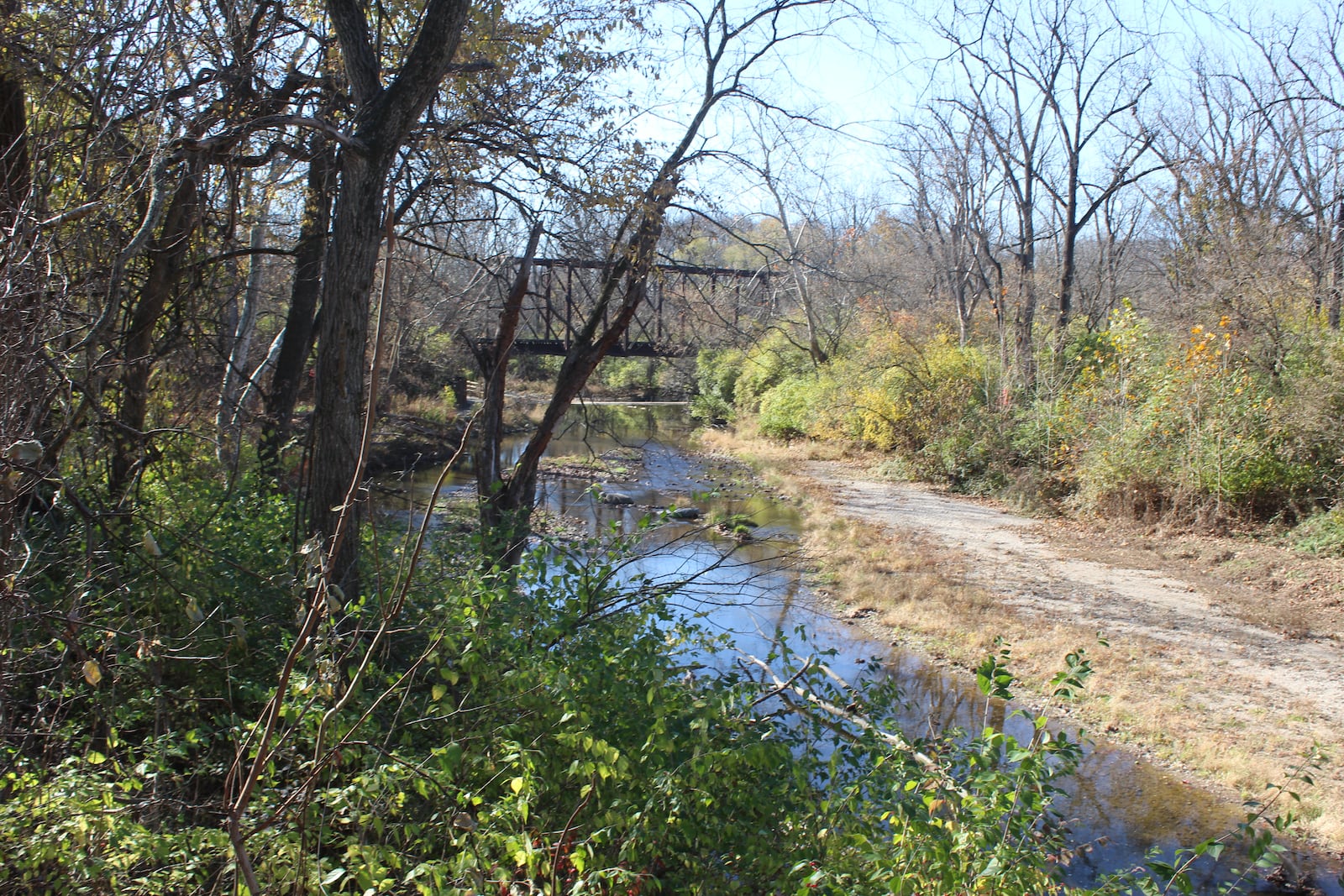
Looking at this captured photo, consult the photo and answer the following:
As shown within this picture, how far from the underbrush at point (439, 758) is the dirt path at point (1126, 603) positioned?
6719mm

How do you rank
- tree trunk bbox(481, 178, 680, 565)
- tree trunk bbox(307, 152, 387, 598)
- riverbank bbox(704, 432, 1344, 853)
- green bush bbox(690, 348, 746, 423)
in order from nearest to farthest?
1. tree trunk bbox(307, 152, 387, 598)
2. riverbank bbox(704, 432, 1344, 853)
3. tree trunk bbox(481, 178, 680, 565)
4. green bush bbox(690, 348, 746, 423)

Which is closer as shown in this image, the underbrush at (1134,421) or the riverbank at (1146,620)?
the riverbank at (1146,620)

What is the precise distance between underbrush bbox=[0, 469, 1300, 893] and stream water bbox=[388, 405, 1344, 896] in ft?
2.32

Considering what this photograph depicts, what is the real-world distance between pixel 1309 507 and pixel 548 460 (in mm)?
16898

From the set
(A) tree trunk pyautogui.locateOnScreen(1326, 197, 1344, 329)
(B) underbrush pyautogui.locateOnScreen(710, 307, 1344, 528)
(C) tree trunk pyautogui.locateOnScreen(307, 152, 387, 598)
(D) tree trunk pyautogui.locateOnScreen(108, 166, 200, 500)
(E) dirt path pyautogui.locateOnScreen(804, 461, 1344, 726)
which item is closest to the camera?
(C) tree trunk pyautogui.locateOnScreen(307, 152, 387, 598)

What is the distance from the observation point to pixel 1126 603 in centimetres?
1189

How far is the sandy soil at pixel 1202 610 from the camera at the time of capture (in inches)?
326

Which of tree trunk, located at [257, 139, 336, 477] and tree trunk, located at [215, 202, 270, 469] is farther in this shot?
tree trunk, located at [215, 202, 270, 469]

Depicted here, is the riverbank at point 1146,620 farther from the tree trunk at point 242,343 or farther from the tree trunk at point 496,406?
the tree trunk at point 242,343

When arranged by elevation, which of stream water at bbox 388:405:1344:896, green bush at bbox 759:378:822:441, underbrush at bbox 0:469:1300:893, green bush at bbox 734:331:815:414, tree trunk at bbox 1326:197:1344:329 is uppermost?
tree trunk at bbox 1326:197:1344:329

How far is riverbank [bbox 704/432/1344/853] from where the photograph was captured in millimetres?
8125

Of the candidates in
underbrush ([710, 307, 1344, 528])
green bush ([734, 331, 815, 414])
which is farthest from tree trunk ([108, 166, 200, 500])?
green bush ([734, 331, 815, 414])

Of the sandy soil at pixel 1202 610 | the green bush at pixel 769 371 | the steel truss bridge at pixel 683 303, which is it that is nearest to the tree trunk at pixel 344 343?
the steel truss bridge at pixel 683 303

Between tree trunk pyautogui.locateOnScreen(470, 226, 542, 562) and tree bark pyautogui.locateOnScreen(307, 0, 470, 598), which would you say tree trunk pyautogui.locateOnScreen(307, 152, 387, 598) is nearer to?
tree bark pyautogui.locateOnScreen(307, 0, 470, 598)
